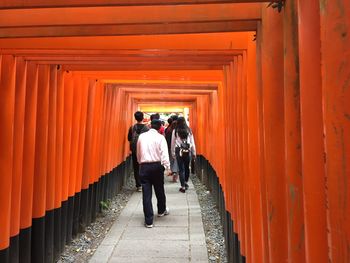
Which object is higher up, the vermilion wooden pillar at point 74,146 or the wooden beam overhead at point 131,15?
the wooden beam overhead at point 131,15

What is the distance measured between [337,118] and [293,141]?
2.03 feet

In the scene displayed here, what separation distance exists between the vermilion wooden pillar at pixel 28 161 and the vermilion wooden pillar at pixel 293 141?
122 inches

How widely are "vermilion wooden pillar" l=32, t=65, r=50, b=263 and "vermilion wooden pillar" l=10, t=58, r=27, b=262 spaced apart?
515 mm

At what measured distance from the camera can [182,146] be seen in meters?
10.3

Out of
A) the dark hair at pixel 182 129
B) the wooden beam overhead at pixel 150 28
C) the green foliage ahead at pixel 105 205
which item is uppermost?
the wooden beam overhead at pixel 150 28

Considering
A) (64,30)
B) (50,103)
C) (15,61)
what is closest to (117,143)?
(50,103)

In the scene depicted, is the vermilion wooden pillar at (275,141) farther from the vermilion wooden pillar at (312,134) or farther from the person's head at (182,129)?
the person's head at (182,129)

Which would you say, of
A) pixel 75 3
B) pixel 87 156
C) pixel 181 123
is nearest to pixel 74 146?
pixel 87 156

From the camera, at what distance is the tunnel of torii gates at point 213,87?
1.61 metres

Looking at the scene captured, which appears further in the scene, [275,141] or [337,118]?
[275,141]

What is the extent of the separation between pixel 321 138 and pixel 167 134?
1058 centimetres

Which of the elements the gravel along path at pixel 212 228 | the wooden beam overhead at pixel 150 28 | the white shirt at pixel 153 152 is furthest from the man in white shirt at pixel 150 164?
the wooden beam overhead at pixel 150 28

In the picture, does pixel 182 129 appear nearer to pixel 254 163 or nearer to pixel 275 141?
pixel 254 163

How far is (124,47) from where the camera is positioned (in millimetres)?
4082
